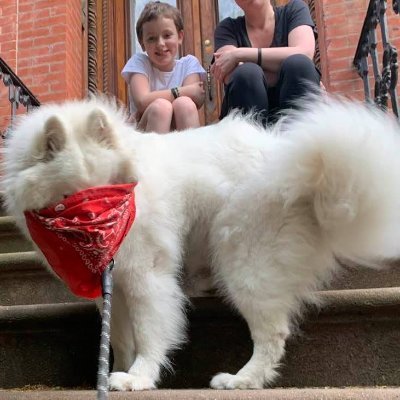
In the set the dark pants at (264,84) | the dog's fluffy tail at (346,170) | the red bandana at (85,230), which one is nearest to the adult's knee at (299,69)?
the dark pants at (264,84)

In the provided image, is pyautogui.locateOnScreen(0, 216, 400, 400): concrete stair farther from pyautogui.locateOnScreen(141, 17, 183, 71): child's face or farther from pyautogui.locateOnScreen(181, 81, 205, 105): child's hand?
pyautogui.locateOnScreen(141, 17, 183, 71): child's face

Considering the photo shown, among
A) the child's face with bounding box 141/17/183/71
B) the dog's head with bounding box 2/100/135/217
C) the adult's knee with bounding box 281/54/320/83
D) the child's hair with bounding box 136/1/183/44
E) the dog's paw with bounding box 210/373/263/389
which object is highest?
the child's hair with bounding box 136/1/183/44

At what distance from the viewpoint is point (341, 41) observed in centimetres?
429

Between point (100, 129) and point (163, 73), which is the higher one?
Answer: point (163, 73)

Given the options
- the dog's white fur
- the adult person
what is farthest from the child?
the dog's white fur

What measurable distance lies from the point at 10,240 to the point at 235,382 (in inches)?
61.5

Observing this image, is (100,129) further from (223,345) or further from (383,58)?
(383,58)

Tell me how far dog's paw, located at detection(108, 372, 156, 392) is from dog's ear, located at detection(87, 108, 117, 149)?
2.39 ft

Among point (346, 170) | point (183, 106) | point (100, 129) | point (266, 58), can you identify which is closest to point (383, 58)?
point (266, 58)

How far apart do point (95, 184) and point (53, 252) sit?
0.82 ft

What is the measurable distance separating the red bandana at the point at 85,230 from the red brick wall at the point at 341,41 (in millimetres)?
3022

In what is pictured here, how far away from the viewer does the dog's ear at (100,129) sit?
1727 mm

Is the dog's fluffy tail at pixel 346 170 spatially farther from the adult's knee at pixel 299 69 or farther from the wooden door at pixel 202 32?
the wooden door at pixel 202 32

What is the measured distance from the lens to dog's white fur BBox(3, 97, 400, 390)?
1.63m
